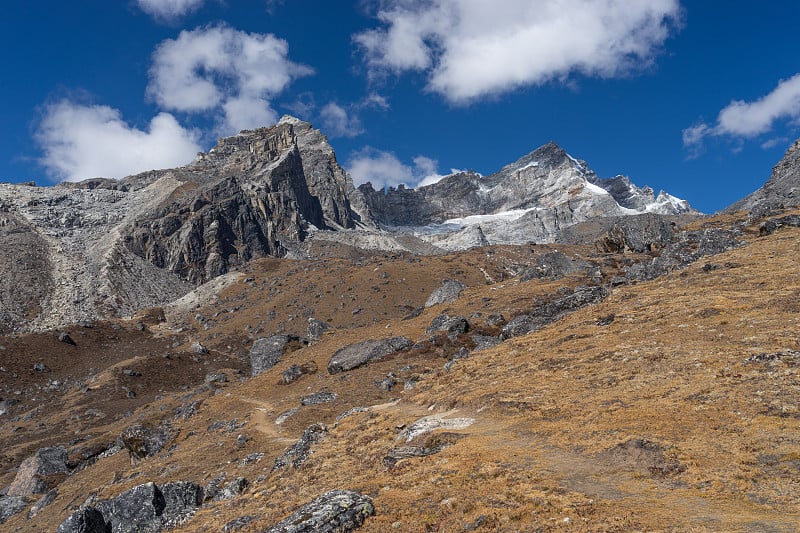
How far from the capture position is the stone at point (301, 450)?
2495cm

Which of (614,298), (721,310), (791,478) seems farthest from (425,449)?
(614,298)

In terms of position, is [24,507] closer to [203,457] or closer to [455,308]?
[203,457]

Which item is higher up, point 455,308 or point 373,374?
point 455,308

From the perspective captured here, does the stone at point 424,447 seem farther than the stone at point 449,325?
No

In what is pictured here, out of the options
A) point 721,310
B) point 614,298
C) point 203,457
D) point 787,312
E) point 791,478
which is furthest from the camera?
point 614,298

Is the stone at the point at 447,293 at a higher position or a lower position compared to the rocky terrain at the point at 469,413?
higher

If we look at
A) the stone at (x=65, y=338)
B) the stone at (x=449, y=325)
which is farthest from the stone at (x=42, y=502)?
the stone at (x=65, y=338)

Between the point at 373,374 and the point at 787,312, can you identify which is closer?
the point at 787,312

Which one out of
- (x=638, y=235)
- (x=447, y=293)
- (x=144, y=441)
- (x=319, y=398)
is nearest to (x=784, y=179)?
(x=638, y=235)

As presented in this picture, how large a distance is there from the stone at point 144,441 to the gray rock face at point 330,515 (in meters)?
26.2

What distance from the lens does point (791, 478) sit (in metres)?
12.8

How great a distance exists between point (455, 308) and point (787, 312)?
107ft

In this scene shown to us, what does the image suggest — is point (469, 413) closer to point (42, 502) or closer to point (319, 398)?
point (319, 398)

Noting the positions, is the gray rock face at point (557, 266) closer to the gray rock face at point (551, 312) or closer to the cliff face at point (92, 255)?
the gray rock face at point (551, 312)
